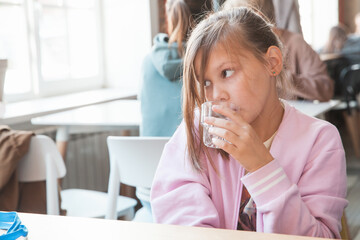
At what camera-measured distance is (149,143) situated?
1720 mm

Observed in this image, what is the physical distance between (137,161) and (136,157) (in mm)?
15

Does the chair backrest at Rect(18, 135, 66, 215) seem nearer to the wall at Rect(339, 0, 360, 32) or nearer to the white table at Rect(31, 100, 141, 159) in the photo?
the white table at Rect(31, 100, 141, 159)

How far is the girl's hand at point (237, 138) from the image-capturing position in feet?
3.06

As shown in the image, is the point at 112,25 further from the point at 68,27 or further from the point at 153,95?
the point at 153,95

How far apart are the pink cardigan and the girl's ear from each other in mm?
91

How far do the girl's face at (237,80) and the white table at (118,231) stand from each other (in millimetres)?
296

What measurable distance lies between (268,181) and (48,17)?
9.20 feet

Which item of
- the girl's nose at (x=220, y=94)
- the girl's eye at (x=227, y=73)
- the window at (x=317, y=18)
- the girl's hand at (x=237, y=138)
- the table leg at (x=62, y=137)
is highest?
the window at (x=317, y=18)

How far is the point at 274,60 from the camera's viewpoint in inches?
43.9

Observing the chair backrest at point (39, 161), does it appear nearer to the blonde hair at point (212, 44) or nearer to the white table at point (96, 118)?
the white table at point (96, 118)

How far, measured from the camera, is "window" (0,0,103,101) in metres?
3.19

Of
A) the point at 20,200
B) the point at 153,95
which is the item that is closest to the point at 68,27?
the point at 153,95

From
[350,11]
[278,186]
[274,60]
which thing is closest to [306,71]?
[274,60]

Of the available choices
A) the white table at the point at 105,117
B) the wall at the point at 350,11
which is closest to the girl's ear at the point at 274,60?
the white table at the point at 105,117
